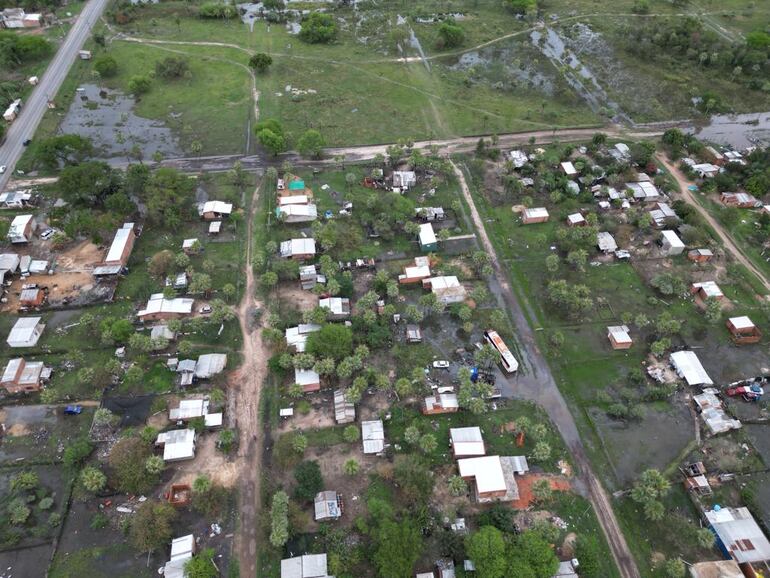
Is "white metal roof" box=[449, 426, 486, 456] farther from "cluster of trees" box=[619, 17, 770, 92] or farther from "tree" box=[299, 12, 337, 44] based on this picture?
"cluster of trees" box=[619, 17, 770, 92]

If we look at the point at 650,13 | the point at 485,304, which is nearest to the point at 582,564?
the point at 485,304

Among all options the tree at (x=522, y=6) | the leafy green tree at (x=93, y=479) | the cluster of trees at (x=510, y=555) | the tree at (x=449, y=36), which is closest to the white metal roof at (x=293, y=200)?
the leafy green tree at (x=93, y=479)

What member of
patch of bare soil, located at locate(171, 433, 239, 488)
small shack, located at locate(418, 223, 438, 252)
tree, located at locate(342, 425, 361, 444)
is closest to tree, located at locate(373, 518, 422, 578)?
tree, located at locate(342, 425, 361, 444)

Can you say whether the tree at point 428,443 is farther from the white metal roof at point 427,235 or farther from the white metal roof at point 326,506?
the white metal roof at point 427,235

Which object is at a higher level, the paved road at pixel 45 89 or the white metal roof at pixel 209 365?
the paved road at pixel 45 89

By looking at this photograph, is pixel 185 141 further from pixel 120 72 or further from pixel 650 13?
pixel 650 13

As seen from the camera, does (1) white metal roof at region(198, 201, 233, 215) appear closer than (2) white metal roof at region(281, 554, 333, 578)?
No

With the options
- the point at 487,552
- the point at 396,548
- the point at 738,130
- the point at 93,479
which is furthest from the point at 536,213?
the point at 93,479
